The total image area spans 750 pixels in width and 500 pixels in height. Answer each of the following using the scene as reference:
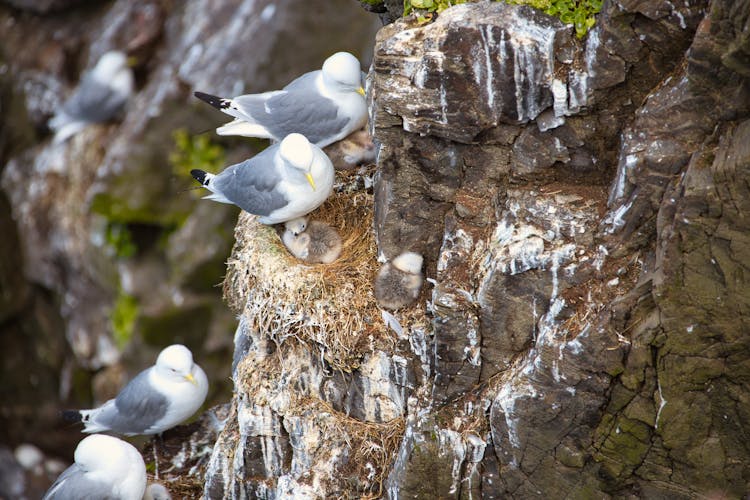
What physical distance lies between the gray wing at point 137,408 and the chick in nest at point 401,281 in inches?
101

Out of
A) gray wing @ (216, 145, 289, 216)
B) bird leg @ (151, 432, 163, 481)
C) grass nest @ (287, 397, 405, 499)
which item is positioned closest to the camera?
grass nest @ (287, 397, 405, 499)

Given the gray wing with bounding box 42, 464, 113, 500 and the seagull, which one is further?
the seagull

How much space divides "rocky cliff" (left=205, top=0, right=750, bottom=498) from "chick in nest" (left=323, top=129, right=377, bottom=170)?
1.43 metres

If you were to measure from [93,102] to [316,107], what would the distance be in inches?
259

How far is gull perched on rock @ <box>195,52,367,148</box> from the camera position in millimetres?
6617

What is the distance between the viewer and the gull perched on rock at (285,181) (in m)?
6.05

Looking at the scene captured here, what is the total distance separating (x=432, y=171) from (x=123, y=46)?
9.19 meters

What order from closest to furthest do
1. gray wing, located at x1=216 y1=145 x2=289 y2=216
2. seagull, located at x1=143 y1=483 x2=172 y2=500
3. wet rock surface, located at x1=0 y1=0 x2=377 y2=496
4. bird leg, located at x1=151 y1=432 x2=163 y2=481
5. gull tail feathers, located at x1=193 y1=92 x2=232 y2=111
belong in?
1. gray wing, located at x1=216 y1=145 x2=289 y2=216
2. seagull, located at x1=143 y1=483 x2=172 y2=500
3. gull tail feathers, located at x1=193 y1=92 x2=232 y2=111
4. bird leg, located at x1=151 y1=432 x2=163 y2=481
5. wet rock surface, located at x1=0 y1=0 x2=377 y2=496

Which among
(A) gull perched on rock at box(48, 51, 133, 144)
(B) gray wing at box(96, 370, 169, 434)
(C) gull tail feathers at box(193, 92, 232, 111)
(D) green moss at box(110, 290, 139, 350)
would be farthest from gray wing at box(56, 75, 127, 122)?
(B) gray wing at box(96, 370, 169, 434)

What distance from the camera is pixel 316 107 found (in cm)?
665

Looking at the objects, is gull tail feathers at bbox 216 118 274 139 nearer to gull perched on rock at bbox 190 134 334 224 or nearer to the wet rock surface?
gull perched on rock at bbox 190 134 334 224

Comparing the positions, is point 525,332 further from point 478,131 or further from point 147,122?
point 147,122

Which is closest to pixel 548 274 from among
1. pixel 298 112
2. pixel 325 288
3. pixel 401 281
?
pixel 401 281

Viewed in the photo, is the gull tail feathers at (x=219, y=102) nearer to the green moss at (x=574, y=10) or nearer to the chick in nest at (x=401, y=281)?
the chick in nest at (x=401, y=281)
